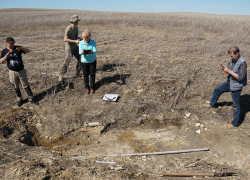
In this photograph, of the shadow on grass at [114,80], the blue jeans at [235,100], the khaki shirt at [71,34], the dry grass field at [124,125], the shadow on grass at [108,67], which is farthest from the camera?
the shadow on grass at [108,67]

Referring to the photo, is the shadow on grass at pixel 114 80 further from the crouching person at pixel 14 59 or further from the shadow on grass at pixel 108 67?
the crouching person at pixel 14 59

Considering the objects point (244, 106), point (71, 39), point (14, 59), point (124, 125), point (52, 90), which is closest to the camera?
point (14, 59)

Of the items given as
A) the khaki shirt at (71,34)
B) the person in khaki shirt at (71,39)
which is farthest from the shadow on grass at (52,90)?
the khaki shirt at (71,34)

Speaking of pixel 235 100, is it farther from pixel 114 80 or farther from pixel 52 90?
pixel 52 90

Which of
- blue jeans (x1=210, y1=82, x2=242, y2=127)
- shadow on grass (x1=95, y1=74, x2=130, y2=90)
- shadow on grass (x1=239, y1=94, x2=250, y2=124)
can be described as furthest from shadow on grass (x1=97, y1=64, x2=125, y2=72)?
shadow on grass (x1=239, y1=94, x2=250, y2=124)

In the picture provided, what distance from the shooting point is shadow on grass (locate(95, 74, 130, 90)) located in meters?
5.42

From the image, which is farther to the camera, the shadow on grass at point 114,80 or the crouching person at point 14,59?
the shadow on grass at point 114,80

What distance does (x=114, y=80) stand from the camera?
5668 mm

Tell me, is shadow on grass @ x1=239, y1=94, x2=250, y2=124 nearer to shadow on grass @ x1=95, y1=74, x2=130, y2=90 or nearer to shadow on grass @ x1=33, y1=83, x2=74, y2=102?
shadow on grass @ x1=95, y1=74, x2=130, y2=90

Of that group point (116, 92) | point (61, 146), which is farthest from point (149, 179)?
point (116, 92)

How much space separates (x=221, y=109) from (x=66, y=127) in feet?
12.3

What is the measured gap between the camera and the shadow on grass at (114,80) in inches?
→ 213

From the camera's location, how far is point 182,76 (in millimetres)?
5891

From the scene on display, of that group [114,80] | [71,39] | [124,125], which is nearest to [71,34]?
[71,39]
